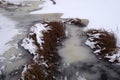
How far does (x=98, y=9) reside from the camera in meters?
10.8

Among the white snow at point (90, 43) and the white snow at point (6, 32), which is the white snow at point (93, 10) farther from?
the white snow at point (6, 32)

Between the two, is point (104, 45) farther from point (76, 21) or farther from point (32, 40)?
point (32, 40)

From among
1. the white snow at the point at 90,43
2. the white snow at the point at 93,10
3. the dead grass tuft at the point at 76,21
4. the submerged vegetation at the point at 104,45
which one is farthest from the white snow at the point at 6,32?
the submerged vegetation at the point at 104,45

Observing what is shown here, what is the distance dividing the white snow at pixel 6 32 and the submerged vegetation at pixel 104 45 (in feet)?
9.95

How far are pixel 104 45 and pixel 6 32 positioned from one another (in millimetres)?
4248

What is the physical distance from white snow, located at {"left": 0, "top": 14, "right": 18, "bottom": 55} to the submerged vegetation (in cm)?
303

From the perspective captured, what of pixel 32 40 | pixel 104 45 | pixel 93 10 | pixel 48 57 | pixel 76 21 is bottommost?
pixel 48 57

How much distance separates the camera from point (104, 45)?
7.81 m

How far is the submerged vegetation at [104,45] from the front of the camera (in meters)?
Answer: 7.41

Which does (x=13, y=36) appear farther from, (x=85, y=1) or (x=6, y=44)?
(x=85, y=1)

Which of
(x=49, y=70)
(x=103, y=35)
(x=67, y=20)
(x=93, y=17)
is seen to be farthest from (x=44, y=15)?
(x=49, y=70)

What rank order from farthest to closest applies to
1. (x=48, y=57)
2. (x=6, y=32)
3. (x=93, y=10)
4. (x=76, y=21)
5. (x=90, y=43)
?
(x=93, y=10) < (x=76, y=21) < (x=6, y=32) < (x=90, y=43) < (x=48, y=57)

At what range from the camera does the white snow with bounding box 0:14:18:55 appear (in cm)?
842

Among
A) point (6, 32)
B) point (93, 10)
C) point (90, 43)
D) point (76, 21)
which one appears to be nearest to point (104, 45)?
point (90, 43)
